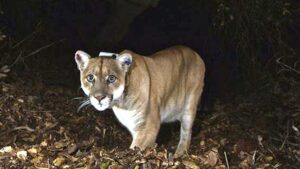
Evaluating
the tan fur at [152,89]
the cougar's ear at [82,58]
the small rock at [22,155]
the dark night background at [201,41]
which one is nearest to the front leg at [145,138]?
the tan fur at [152,89]

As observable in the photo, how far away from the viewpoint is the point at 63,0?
34.0 ft

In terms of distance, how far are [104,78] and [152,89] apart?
648 mm

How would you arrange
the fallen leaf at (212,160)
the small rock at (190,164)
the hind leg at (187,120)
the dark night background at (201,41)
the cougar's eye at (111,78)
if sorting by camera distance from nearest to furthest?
the small rock at (190,164) < the fallen leaf at (212,160) < the cougar's eye at (111,78) < the hind leg at (187,120) < the dark night background at (201,41)

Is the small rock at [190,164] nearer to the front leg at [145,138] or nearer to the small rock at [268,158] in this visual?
the front leg at [145,138]

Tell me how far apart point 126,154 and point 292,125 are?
9.73 feet

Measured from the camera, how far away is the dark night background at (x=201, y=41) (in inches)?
313

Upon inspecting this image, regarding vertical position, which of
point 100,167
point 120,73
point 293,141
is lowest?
point 293,141

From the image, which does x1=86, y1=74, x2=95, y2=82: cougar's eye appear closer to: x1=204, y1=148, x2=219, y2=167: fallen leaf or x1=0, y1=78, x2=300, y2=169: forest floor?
x1=0, y1=78, x2=300, y2=169: forest floor

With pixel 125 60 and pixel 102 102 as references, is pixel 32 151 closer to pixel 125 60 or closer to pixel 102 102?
pixel 102 102

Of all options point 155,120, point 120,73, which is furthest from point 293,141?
point 120,73

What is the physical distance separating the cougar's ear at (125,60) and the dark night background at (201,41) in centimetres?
193

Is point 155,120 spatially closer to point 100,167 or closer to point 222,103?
point 100,167

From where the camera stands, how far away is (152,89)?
628 centimetres

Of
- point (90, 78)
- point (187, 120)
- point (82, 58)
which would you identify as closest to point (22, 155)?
point (90, 78)
